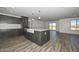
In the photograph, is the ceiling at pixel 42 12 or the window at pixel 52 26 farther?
the window at pixel 52 26

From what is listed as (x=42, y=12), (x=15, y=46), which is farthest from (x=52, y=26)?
(x=15, y=46)

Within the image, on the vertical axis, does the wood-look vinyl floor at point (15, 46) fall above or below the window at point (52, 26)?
below

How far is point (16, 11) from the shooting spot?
175 centimetres

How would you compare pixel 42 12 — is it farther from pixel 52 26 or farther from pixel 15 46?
pixel 15 46

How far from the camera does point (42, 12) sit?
74.7 inches

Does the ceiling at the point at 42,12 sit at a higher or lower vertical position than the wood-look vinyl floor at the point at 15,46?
higher

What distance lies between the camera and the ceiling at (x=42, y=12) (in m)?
1.67

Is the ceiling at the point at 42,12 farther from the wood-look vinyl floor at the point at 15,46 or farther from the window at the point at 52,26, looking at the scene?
the wood-look vinyl floor at the point at 15,46

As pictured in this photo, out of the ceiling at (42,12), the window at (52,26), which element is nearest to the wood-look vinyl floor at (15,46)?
the window at (52,26)

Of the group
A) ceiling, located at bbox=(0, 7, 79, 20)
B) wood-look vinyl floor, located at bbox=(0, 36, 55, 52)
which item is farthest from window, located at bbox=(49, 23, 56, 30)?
wood-look vinyl floor, located at bbox=(0, 36, 55, 52)

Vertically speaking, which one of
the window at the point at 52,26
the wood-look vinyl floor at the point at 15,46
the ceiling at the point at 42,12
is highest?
the ceiling at the point at 42,12
